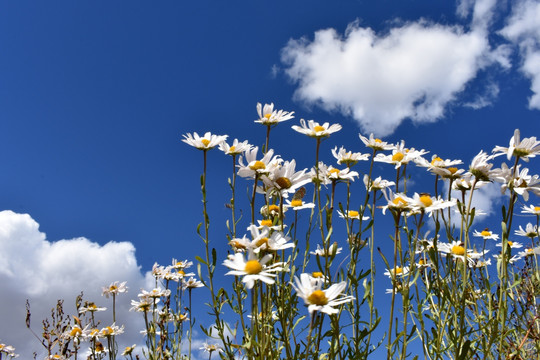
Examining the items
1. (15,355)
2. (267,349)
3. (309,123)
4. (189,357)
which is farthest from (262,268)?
(15,355)

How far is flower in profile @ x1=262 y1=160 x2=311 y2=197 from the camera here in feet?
6.70

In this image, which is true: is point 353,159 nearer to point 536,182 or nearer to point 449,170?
point 449,170

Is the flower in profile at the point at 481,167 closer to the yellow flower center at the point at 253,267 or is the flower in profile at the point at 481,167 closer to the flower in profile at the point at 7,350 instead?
the yellow flower center at the point at 253,267

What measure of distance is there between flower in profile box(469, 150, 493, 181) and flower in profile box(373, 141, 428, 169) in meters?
0.35

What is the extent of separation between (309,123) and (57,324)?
261 cm

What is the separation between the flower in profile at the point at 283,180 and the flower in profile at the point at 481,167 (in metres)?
0.75

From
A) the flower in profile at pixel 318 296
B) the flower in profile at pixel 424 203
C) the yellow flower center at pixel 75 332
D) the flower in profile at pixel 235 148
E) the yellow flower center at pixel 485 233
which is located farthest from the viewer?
the yellow flower center at pixel 485 233

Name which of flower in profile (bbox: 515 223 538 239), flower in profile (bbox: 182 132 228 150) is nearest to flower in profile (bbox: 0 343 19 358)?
flower in profile (bbox: 182 132 228 150)

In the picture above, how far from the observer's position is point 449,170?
7.03ft

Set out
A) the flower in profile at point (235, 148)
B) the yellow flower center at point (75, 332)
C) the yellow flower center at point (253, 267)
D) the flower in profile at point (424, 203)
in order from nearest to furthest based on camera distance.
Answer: the yellow flower center at point (253, 267) → the flower in profile at point (424, 203) → the flower in profile at point (235, 148) → the yellow flower center at point (75, 332)

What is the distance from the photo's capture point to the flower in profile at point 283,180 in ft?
6.70

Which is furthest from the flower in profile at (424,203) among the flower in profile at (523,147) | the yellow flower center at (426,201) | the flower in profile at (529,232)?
the flower in profile at (529,232)

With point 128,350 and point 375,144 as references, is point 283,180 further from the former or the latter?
point 128,350

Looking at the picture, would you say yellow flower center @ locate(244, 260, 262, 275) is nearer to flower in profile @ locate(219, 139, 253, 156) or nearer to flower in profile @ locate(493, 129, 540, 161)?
flower in profile @ locate(219, 139, 253, 156)
